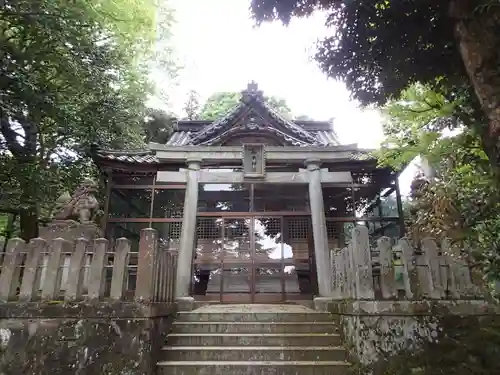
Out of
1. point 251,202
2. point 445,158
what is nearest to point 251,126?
point 251,202

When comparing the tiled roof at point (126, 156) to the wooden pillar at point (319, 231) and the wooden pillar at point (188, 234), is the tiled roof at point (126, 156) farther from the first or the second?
the wooden pillar at point (319, 231)

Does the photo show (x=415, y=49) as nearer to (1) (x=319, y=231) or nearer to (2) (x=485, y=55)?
(2) (x=485, y=55)

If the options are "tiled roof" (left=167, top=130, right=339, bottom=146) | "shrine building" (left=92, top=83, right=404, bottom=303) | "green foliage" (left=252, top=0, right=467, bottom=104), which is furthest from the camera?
"tiled roof" (left=167, top=130, right=339, bottom=146)

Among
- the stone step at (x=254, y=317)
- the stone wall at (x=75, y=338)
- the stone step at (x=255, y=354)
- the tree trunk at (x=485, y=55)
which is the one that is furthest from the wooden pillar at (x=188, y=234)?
the tree trunk at (x=485, y=55)

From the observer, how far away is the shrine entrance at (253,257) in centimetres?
1077

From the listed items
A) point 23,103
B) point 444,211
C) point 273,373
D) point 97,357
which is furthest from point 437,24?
point 23,103

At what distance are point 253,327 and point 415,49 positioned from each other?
18.5 ft

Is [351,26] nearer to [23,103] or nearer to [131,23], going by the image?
[23,103]

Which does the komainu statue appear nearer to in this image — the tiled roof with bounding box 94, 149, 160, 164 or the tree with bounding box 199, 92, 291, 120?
the tiled roof with bounding box 94, 149, 160, 164

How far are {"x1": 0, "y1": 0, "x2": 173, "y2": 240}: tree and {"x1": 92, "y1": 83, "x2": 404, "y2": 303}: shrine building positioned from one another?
1133mm

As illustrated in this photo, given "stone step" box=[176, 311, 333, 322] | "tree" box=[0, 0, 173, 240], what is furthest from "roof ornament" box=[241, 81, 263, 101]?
"stone step" box=[176, 311, 333, 322]

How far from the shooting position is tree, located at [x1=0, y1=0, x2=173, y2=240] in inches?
305

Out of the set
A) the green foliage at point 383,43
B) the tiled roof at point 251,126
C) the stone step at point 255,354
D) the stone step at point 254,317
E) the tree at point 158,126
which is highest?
the tree at point 158,126

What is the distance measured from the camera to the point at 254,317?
6.93m
